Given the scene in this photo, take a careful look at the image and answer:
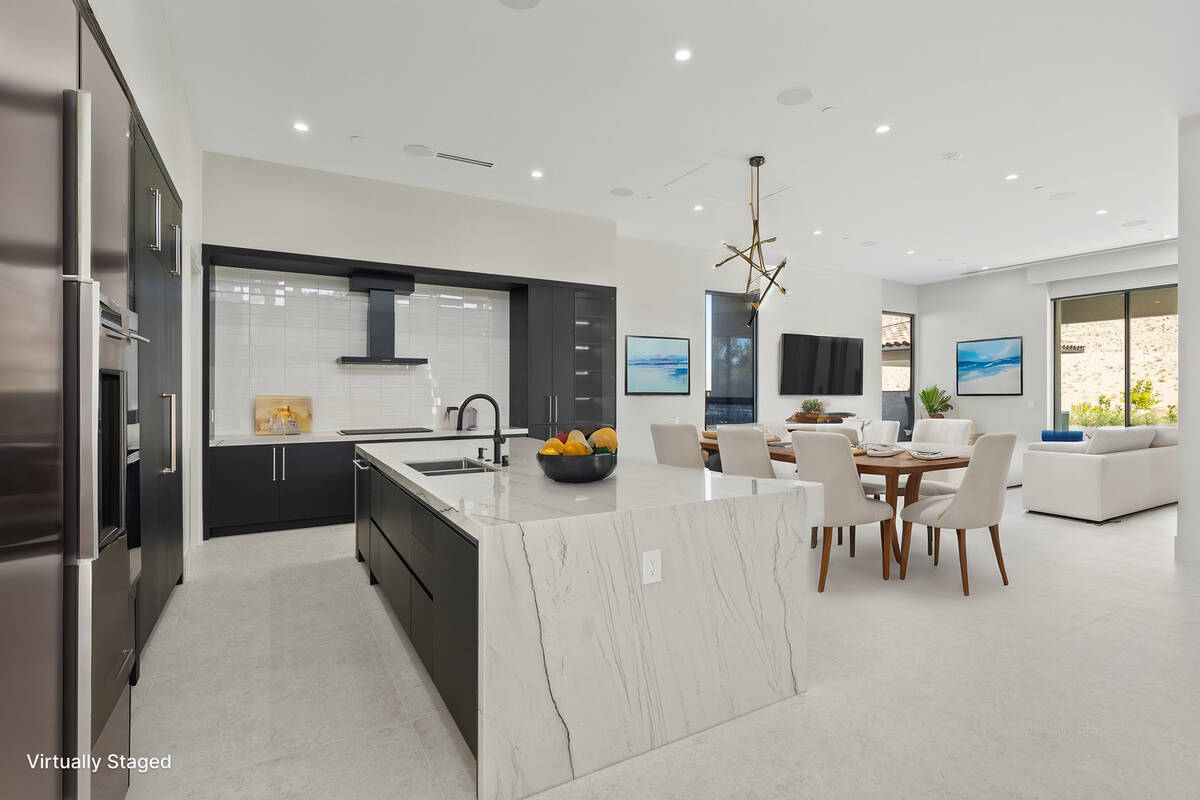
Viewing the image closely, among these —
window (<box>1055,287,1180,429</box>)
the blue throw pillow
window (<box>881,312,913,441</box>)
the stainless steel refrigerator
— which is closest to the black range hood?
the stainless steel refrigerator

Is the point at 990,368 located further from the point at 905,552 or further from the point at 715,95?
the point at 715,95

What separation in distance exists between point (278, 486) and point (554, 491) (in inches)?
136

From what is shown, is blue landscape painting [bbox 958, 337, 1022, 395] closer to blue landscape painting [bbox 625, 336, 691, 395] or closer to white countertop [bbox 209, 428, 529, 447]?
blue landscape painting [bbox 625, 336, 691, 395]

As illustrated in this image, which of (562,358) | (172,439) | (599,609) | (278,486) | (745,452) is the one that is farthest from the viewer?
(562,358)

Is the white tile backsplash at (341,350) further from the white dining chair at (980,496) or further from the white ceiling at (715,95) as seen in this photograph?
the white dining chair at (980,496)

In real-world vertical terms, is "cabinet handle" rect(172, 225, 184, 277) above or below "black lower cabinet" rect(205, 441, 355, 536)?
above

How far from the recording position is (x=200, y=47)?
3.24 meters

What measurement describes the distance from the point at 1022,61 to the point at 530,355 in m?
4.14

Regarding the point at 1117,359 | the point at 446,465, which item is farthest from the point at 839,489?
the point at 1117,359

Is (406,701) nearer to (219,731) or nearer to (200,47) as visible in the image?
(219,731)

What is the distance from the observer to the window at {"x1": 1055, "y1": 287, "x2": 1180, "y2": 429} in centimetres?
777

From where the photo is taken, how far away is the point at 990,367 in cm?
922

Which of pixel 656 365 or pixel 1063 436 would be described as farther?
pixel 656 365

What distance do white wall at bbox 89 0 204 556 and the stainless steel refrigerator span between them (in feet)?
3.41
